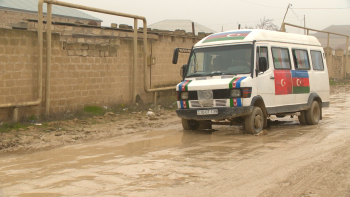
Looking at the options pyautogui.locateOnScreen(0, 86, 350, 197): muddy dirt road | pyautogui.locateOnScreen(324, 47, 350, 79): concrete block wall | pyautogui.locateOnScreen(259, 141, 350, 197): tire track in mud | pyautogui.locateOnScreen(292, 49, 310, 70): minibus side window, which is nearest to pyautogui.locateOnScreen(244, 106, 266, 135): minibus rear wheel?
pyautogui.locateOnScreen(0, 86, 350, 197): muddy dirt road

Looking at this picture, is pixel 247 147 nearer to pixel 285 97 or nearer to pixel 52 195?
pixel 285 97

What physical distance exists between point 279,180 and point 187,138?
3.94 m

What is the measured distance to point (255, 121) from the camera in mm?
9891

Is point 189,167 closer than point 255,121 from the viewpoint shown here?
Yes

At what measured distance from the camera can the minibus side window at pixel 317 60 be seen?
12172mm

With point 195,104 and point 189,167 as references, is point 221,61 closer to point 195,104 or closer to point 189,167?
point 195,104

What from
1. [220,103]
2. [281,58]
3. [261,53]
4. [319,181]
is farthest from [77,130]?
[319,181]

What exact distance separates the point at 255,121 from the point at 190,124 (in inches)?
64.8

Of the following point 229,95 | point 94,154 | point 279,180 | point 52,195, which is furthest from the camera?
point 229,95

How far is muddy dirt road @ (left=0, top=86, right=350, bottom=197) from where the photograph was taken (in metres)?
5.55

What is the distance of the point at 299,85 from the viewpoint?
1138 cm

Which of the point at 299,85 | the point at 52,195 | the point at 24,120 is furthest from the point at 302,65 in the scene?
the point at 52,195

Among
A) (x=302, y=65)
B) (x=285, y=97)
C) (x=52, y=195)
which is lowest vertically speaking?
(x=52, y=195)

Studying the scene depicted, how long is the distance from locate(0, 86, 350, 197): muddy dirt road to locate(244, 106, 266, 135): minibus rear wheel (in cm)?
20
